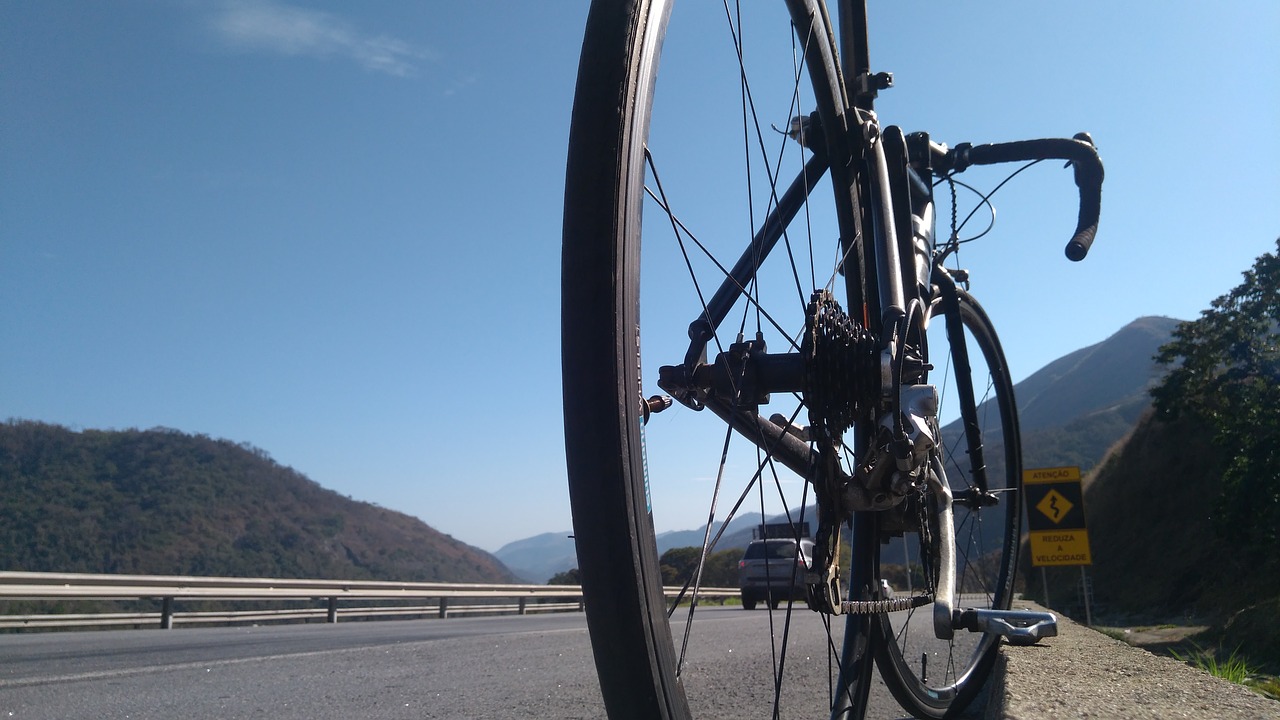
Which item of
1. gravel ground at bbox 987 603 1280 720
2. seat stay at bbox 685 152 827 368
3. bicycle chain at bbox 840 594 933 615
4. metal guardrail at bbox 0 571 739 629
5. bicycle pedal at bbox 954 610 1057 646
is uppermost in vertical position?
seat stay at bbox 685 152 827 368

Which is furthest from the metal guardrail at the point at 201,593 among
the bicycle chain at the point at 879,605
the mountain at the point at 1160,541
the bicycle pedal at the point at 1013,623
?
the mountain at the point at 1160,541

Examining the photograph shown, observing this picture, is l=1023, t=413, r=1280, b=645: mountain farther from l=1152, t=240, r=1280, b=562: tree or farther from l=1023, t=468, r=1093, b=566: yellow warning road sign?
l=1023, t=468, r=1093, b=566: yellow warning road sign

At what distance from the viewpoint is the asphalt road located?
3.64m

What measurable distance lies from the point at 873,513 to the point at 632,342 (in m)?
1.43

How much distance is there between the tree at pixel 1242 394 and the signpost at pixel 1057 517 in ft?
22.7

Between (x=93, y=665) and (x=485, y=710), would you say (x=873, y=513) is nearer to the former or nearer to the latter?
(x=485, y=710)

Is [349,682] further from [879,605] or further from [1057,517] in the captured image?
[1057,517]

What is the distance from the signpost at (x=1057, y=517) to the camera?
34.9ft

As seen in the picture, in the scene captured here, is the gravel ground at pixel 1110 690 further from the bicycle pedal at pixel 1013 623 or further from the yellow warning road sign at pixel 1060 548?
the yellow warning road sign at pixel 1060 548

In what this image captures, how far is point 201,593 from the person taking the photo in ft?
45.4

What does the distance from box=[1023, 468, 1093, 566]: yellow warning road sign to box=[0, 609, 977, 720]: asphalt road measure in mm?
5465

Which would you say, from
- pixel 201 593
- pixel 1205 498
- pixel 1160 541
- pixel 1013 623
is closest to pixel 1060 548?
pixel 1013 623

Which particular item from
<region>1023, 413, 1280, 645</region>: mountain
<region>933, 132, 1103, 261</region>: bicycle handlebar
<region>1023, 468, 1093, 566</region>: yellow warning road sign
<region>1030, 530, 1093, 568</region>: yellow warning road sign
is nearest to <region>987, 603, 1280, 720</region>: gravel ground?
<region>933, 132, 1103, 261</region>: bicycle handlebar

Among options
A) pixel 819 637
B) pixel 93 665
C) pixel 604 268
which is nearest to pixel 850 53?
pixel 604 268
